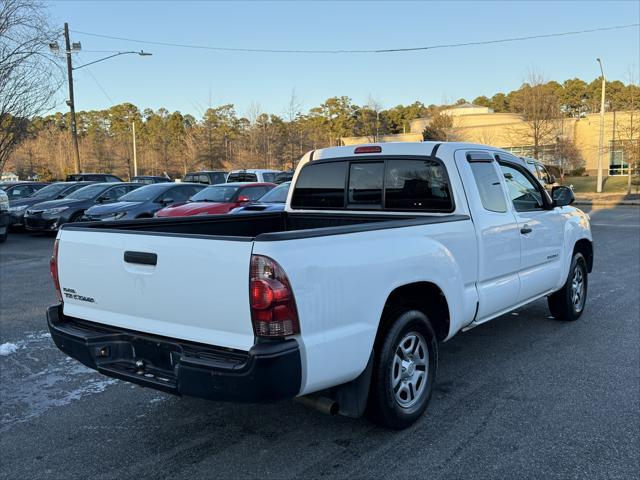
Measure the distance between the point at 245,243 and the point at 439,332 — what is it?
2011mm

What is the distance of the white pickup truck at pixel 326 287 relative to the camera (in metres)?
2.88

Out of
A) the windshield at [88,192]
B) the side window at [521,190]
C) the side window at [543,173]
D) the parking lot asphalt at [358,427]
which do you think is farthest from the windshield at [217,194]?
the side window at [543,173]

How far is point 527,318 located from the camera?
6.79 m

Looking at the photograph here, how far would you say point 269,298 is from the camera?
281 centimetres

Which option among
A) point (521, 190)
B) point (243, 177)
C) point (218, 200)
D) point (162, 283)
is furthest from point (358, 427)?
point (243, 177)

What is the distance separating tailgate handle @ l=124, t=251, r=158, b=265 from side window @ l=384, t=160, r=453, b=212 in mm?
2378

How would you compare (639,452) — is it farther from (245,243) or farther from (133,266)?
(133,266)

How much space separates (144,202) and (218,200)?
2.09m

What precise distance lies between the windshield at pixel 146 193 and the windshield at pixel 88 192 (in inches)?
67.2

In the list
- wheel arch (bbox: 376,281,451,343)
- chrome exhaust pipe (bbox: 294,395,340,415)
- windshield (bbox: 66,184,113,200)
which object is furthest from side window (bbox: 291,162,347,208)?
windshield (bbox: 66,184,113,200)

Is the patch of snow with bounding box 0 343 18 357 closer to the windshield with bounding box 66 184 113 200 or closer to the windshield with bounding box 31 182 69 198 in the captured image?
the windshield with bounding box 66 184 113 200

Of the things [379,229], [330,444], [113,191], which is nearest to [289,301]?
[379,229]

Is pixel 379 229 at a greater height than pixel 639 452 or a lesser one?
greater

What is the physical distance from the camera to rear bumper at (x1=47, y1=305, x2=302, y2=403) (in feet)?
9.27
